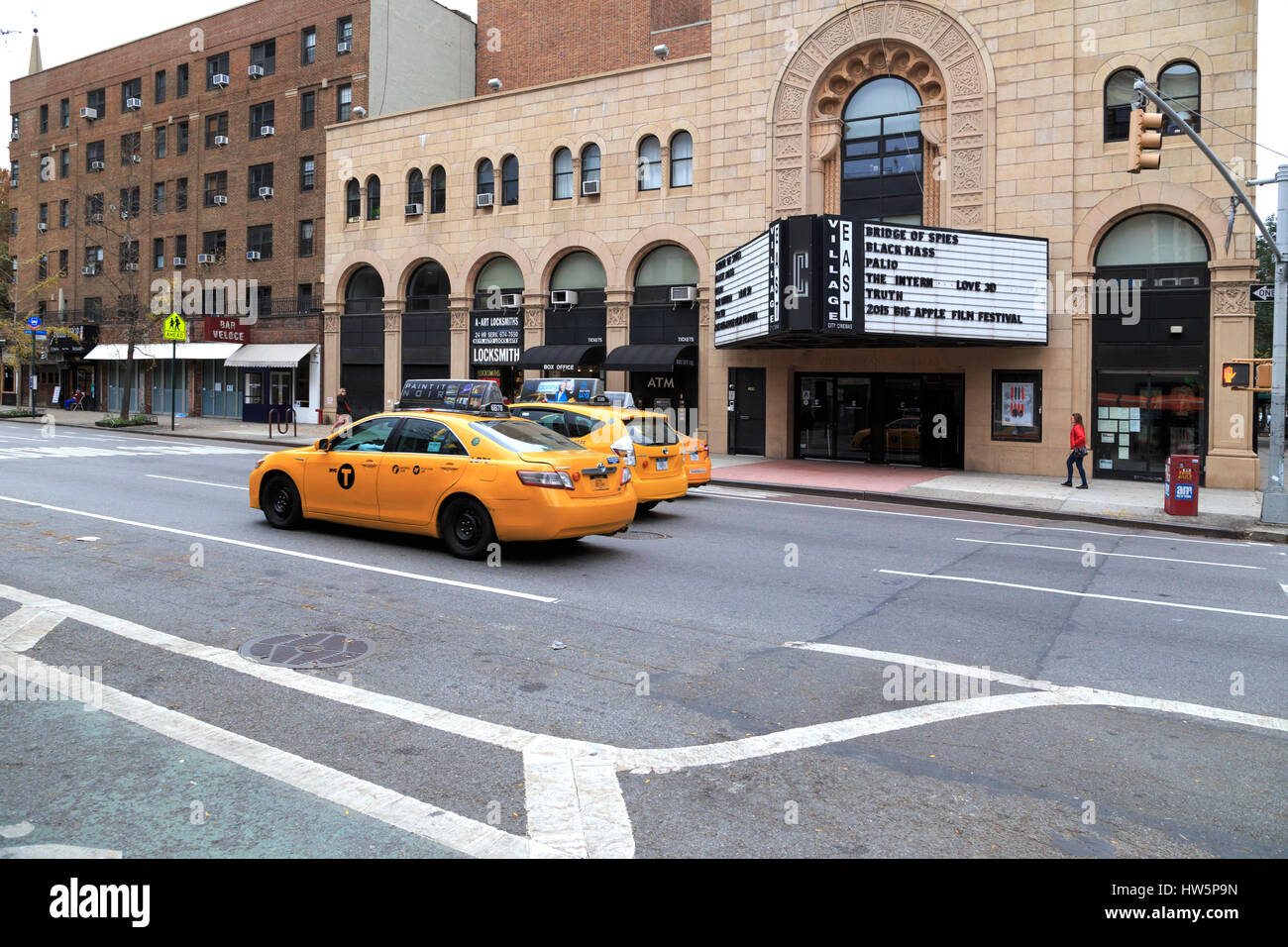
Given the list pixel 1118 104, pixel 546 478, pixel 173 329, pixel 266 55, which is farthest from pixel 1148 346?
pixel 266 55

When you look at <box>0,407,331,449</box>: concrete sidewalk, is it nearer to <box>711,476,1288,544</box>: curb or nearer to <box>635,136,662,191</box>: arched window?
<box>635,136,662,191</box>: arched window

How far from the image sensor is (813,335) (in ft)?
77.9

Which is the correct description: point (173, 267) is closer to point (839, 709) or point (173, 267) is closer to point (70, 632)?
point (70, 632)

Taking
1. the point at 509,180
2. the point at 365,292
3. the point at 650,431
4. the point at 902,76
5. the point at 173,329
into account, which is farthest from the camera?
the point at 365,292

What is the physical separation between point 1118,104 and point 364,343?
2720cm

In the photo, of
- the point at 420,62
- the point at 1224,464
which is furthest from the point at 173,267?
the point at 1224,464

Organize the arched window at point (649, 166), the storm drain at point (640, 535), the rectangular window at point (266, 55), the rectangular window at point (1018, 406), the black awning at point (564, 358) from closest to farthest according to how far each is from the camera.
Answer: the storm drain at point (640, 535), the rectangular window at point (1018, 406), the arched window at point (649, 166), the black awning at point (564, 358), the rectangular window at point (266, 55)

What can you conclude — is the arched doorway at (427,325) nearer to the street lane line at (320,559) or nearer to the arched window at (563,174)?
the arched window at (563,174)

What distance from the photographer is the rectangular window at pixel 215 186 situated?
46.2 metres

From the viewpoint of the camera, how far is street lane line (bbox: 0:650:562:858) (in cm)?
390

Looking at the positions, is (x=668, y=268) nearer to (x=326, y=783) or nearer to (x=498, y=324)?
(x=498, y=324)

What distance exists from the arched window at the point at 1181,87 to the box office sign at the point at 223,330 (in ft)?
124

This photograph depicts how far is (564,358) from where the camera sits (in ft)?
102

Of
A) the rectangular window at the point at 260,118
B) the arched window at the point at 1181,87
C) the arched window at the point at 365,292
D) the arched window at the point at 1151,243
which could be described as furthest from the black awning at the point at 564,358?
the rectangular window at the point at 260,118
